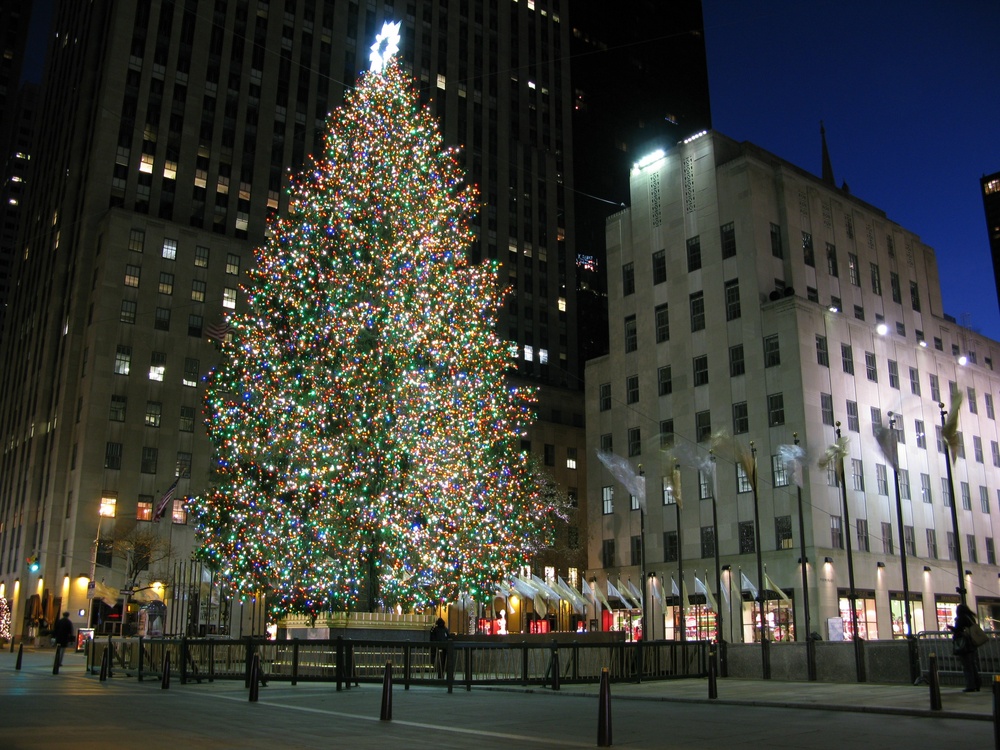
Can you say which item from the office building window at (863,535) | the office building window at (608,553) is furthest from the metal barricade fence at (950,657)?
the office building window at (608,553)

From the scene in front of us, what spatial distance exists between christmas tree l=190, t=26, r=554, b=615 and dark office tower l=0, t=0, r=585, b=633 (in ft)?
150

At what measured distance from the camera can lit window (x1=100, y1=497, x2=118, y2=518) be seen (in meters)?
71.6

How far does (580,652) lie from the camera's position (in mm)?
24484

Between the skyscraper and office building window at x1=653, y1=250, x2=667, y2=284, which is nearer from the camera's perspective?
the skyscraper

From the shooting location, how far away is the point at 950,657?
23.3 metres

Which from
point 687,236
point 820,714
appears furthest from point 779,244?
point 820,714

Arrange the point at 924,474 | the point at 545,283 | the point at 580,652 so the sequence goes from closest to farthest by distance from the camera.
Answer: the point at 580,652, the point at 924,474, the point at 545,283

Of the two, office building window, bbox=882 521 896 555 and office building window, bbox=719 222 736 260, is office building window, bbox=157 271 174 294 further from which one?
office building window, bbox=882 521 896 555

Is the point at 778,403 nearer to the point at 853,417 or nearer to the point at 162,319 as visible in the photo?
the point at 853,417

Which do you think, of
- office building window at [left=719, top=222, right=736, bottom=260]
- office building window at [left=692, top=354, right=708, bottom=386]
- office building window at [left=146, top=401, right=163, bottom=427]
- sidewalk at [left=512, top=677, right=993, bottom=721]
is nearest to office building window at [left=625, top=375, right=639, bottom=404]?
office building window at [left=692, top=354, right=708, bottom=386]

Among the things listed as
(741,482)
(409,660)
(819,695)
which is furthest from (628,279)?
(819,695)

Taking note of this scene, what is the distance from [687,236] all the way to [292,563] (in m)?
43.0

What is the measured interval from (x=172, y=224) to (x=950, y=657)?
7375 centimetres

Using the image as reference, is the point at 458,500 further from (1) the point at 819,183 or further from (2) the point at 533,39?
(2) the point at 533,39
